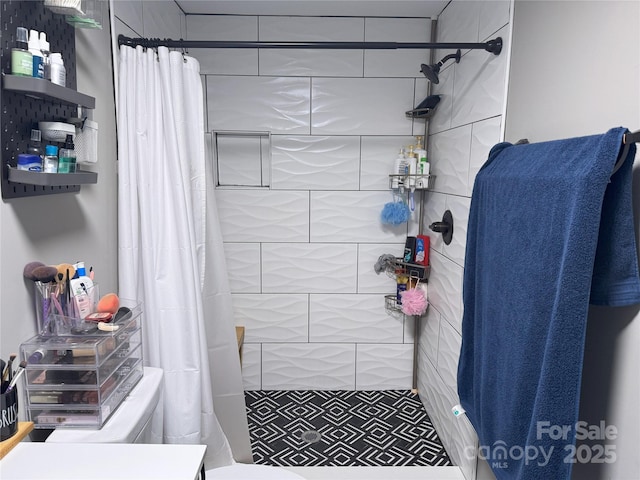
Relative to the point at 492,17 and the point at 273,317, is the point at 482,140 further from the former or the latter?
the point at 273,317

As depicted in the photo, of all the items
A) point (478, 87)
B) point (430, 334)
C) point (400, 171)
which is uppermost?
point (478, 87)

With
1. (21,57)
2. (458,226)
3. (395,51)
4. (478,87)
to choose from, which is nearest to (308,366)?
(458,226)

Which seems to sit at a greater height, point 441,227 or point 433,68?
point 433,68

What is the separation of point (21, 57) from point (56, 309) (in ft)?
2.05

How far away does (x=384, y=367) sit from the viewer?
2.69m

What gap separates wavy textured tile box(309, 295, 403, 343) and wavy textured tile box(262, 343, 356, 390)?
72mm

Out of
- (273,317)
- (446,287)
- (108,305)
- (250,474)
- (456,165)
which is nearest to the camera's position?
(108,305)

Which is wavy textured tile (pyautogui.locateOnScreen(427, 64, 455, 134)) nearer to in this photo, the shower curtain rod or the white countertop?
the shower curtain rod

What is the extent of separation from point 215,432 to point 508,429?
119cm

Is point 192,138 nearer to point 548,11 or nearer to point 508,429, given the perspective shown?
point 548,11

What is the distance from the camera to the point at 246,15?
7.85 feet

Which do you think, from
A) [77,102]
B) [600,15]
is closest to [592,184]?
[600,15]

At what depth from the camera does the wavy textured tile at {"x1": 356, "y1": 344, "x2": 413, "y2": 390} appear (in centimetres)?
267

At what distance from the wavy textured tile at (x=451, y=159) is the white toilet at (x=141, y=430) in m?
1.41
